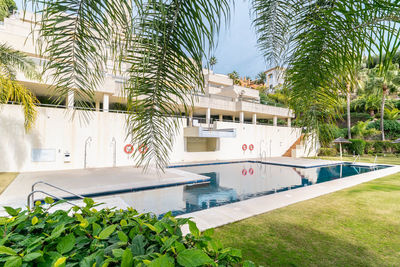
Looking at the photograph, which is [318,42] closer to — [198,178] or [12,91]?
[12,91]

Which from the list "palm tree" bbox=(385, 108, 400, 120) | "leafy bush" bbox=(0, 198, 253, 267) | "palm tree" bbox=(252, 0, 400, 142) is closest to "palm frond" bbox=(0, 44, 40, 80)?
"leafy bush" bbox=(0, 198, 253, 267)

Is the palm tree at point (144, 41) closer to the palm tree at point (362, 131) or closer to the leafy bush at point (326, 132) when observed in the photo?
the leafy bush at point (326, 132)

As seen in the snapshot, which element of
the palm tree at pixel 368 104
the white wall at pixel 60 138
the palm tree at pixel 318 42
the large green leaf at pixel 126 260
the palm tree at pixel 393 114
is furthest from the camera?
the palm tree at pixel 368 104

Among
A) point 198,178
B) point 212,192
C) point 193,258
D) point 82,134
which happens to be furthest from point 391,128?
point 193,258

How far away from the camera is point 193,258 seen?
2.85ft

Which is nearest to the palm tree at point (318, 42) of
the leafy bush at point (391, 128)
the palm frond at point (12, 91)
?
the palm frond at point (12, 91)

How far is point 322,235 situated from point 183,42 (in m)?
4.73

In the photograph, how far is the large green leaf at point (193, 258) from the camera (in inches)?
33.0

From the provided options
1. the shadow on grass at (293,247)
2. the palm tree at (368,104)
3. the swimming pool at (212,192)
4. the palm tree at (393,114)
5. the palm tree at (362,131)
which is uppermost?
the palm tree at (368,104)

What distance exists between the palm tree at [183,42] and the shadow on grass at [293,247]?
8.06 feet

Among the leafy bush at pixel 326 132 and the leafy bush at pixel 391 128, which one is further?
the leafy bush at pixel 391 128

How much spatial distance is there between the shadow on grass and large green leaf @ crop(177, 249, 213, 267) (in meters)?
2.94

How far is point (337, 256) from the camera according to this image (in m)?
3.49

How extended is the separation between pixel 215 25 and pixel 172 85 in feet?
2.29
